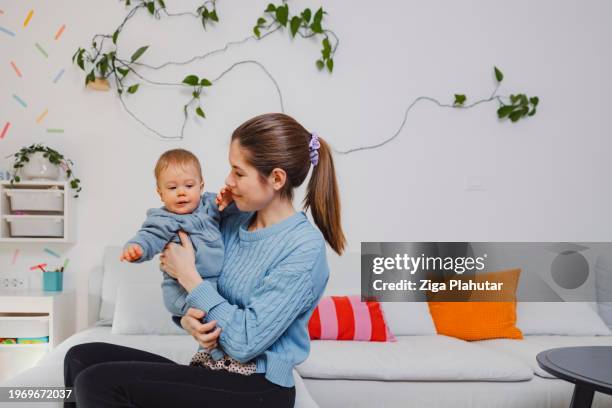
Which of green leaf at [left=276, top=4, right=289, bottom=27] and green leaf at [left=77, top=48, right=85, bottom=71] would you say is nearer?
green leaf at [left=77, top=48, right=85, bottom=71]

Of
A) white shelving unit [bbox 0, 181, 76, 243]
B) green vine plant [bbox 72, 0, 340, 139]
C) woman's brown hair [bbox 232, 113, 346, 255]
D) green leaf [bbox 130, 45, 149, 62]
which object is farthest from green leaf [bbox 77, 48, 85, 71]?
woman's brown hair [bbox 232, 113, 346, 255]

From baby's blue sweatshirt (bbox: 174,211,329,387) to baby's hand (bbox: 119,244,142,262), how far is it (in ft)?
0.49

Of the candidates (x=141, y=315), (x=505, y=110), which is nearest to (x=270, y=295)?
(x=141, y=315)

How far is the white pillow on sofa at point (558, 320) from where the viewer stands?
9.91 ft

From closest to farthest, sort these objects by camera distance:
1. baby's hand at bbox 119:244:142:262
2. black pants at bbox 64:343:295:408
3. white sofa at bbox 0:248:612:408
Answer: black pants at bbox 64:343:295:408
baby's hand at bbox 119:244:142:262
white sofa at bbox 0:248:612:408

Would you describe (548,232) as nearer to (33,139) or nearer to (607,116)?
(607,116)

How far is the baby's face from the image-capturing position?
1.56 m

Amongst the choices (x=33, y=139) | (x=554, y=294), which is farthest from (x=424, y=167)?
(x=33, y=139)

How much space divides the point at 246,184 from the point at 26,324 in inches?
79.9

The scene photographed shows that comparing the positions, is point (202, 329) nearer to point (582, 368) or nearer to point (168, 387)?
point (168, 387)

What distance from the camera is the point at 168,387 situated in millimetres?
1216

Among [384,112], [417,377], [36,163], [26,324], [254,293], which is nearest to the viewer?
[254,293]

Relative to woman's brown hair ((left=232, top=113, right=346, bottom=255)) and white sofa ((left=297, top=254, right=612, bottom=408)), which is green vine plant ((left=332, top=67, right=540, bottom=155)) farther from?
woman's brown hair ((left=232, top=113, right=346, bottom=255))

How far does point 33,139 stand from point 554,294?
2.97m
